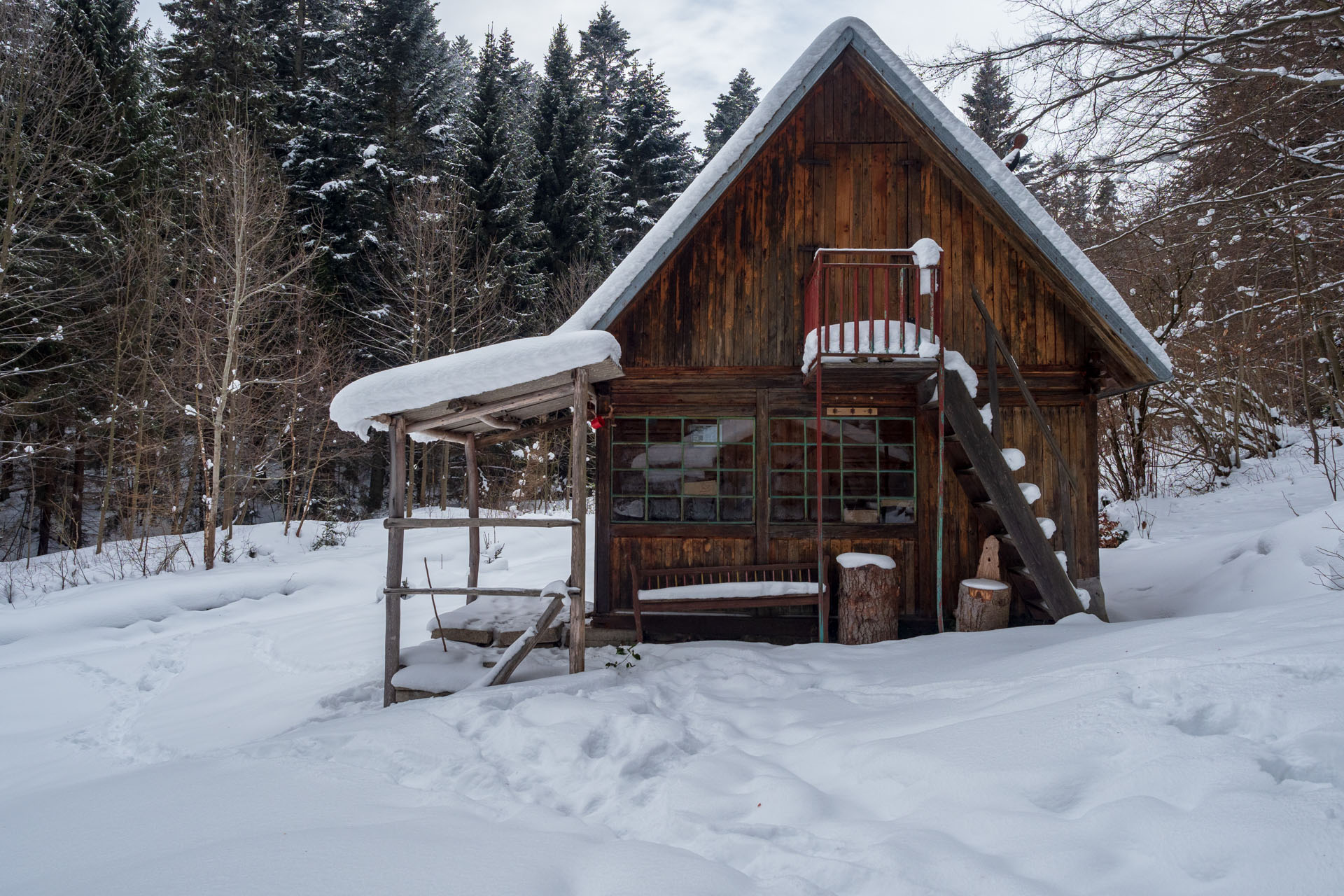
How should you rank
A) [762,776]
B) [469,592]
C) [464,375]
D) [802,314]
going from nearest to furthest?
[762,776], [464,375], [469,592], [802,314]

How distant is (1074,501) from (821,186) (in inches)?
173

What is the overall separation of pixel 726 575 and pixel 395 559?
349 centimetres

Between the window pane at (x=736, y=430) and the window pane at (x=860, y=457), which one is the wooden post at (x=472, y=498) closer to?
the window pane at (x=736, y=430)

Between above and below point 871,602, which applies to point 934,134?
above

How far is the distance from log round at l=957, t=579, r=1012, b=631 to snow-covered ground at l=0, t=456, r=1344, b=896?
0.69 meters

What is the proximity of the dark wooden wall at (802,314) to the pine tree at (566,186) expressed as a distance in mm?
15676

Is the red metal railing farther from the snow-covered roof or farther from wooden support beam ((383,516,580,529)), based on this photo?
wooden support beam ((383,516,580,529))

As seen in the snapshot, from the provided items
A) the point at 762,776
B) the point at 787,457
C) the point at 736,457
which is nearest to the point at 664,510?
the point at 736,457

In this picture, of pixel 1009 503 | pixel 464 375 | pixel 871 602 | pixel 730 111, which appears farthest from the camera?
pixel 730 111

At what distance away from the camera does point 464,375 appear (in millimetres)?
5035

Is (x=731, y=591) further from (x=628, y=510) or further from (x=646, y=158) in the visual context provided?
(x=646, y=158)

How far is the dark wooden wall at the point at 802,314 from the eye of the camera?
7.50 meters

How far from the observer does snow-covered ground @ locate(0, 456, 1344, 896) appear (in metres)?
2.41

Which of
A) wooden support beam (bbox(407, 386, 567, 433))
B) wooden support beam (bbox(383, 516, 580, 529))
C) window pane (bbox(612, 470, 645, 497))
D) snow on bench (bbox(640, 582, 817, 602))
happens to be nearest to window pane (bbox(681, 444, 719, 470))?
window pane (bbox(612, 470, 645, 497))
